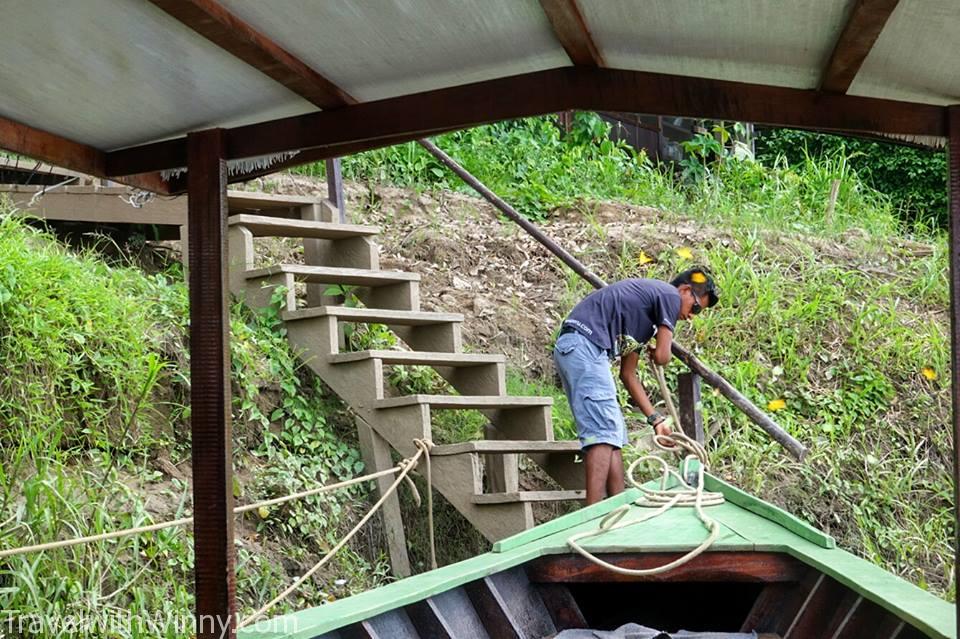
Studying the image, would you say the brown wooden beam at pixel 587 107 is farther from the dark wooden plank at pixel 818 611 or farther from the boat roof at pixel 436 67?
the dark wooden plank at pixel 818 611

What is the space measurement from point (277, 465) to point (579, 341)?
5.90 ft

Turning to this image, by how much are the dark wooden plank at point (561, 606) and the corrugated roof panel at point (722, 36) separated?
2.14 metres

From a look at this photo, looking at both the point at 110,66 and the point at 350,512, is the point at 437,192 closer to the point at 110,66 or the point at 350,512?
the point at 350,512

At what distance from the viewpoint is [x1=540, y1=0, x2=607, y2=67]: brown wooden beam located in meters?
2.41

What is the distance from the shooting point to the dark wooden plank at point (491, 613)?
12.0 feet

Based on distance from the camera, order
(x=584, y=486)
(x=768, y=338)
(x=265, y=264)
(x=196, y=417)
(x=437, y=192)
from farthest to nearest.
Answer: (x=437, y=192), (x=768, y=338), (x=265, y=264), (x=584, y=486), (x=196, y=417)

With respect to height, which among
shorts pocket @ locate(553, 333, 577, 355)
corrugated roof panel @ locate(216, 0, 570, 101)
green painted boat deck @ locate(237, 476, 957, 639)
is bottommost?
green painted boat deck @ locate(237, 476, 957, 639)

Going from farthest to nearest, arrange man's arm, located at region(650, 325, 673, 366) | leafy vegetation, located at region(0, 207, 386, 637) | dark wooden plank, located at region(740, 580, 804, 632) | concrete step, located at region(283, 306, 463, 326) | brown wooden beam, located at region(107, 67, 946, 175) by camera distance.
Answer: concrete step, located at region(283, 306, 463, 326) → man's arm, located at region(650, 325, 673, 366) → leafy vegetation, located at region(0, 207, 386, 637) → dark wooden plank, located at region(740, 580, 804, 632) → brown wooden beam, located at region(107, 67, 946, 175)

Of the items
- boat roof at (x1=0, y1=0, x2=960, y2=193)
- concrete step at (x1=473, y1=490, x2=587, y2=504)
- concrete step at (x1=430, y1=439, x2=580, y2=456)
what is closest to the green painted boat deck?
concrete step at (x1=473, y1=490, x2=587, y2=504)

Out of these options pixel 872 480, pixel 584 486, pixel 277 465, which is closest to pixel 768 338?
pixel 872 480

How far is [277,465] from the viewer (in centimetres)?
578

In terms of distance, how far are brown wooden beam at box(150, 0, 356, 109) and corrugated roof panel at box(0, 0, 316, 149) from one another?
8cm

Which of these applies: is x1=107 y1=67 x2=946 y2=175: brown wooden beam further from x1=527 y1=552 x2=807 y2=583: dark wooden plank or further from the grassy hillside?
the grassy hillside

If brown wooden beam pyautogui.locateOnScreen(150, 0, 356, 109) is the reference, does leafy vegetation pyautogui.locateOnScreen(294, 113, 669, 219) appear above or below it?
above
